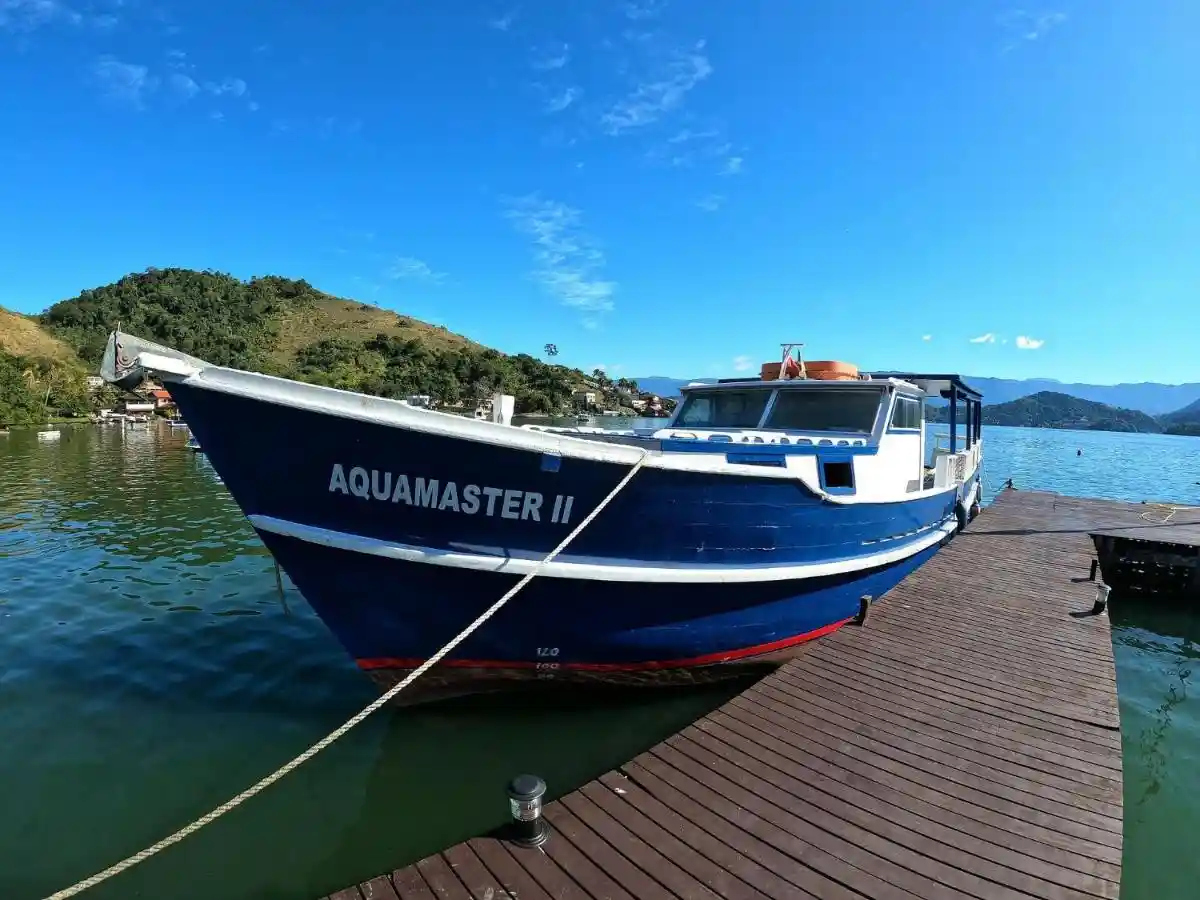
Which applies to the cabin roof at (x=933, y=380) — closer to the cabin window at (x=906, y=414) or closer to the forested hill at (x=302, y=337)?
the cabin window at (x=906, y=414)

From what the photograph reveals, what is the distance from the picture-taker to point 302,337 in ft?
458

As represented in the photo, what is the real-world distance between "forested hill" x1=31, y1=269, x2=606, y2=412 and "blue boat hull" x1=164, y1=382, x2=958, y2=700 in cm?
8914

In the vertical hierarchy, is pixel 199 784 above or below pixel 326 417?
below

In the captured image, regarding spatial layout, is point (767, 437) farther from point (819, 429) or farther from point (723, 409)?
point (723, 409)

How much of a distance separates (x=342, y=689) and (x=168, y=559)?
27.1 ft

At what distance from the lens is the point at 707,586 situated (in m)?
6.17

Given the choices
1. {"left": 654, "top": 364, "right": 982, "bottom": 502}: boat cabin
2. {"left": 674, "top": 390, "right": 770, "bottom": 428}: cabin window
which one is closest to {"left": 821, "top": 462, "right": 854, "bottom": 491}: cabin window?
{"left": 654, "top": 364, "right": 982, "bottom": 502}: boat cabin

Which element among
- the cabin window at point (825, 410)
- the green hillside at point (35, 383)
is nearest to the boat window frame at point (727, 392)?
the cabin window at point (825, 410)

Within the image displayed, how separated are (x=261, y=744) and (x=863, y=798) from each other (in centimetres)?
544

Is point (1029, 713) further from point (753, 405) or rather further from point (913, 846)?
point (753, 405)

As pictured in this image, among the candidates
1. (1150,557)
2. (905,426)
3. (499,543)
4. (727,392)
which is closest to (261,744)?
(499,543)

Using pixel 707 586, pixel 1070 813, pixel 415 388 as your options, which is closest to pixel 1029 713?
pixel 1070 813

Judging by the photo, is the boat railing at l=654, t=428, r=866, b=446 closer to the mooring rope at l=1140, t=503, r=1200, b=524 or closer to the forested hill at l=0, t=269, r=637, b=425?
the mooring rope at l=1140, t=503, r=1200, b=524

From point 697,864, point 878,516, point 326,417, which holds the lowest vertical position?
point 697,864
